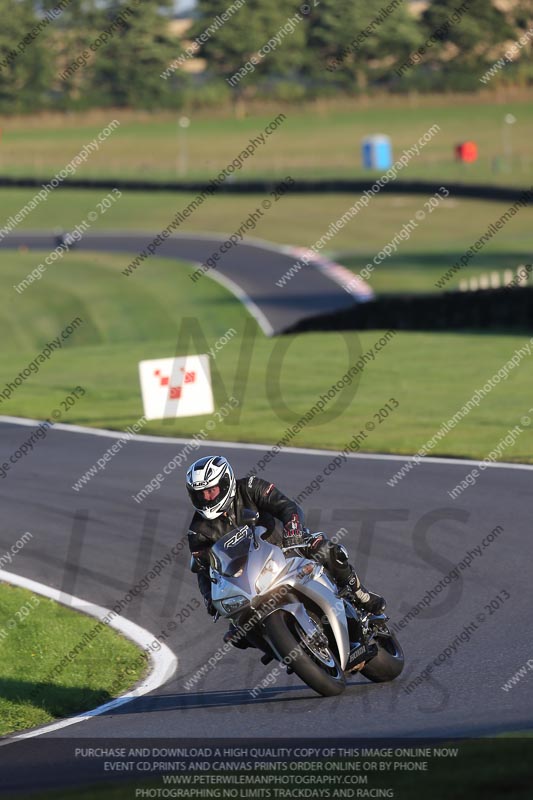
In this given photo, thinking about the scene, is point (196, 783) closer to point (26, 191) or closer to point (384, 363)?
point (384, 363)

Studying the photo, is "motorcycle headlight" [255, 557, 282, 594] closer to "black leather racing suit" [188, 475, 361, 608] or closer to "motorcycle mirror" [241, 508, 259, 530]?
"black leather racing suit" [188, 475, 361, 608]

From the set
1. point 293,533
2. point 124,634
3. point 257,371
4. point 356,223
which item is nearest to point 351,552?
point 124,634

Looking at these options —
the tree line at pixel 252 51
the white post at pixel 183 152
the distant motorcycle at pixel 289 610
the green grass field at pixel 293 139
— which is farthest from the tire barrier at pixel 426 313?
the tree line at pixel 252 51

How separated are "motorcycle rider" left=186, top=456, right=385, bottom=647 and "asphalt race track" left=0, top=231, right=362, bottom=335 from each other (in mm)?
25349

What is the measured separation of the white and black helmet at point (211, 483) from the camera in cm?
854

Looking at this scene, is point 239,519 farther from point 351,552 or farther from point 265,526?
point 351,552

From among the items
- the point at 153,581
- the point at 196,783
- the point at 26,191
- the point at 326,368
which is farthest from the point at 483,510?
the point at 26,191

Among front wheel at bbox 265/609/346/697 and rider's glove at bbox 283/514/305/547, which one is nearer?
front wheel at bbox 265/609/346/697

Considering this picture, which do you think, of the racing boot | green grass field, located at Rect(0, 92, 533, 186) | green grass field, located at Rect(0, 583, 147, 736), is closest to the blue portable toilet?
green grass field, located at Rect(0, 92, 533, 186)

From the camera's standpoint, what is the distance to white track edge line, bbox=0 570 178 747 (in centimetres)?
909

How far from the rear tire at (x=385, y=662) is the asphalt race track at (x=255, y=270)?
25.3 m

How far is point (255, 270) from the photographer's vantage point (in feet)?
162

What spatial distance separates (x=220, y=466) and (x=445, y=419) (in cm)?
1183

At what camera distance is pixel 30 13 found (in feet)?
393
